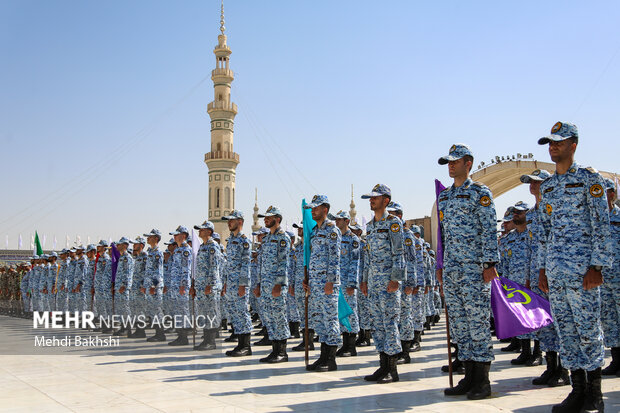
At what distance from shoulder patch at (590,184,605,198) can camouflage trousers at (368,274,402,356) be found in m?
2.16

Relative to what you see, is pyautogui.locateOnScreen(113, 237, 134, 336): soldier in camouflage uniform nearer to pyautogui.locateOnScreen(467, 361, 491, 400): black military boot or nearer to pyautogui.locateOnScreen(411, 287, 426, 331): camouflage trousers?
pyautogui.locateOnScreen(411, 287, 426, 331): camouflage trousers

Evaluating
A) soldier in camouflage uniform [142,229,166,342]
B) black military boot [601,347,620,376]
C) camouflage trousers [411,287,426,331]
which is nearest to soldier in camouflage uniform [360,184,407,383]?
black military boot [601,347,620,376]

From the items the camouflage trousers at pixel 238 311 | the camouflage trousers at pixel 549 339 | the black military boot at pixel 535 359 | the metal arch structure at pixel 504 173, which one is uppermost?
the metal arch structure at pixel 504 173

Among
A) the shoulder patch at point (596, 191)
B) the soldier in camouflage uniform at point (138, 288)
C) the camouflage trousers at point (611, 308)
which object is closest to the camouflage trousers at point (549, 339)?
the camouflage trousers at point (611, 308)

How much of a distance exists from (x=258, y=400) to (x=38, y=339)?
800 cm

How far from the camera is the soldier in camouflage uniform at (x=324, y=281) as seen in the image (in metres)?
6.28

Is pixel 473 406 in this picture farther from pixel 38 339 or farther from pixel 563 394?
pixel 38 339

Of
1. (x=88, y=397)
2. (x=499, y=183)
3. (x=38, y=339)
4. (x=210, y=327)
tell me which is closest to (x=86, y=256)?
(x=38, y=339)

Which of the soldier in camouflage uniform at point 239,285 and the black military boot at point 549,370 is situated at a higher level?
the soldier in camouflage uniform at point 239,285

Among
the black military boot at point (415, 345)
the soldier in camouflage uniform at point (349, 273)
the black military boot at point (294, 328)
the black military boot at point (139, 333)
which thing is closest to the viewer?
the soldier in camouflage uniform at point (349, 273)

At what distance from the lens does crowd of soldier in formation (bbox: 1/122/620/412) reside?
4059 mm

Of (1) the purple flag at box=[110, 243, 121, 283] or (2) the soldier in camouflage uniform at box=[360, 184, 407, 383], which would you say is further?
(1) the purple flag at box=[110, 243, 121, 283]

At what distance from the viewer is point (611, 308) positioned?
5.79 meters

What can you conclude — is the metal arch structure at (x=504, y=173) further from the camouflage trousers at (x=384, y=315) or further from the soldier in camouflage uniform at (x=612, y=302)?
the camouflage trousers at (x=384, y=315)
